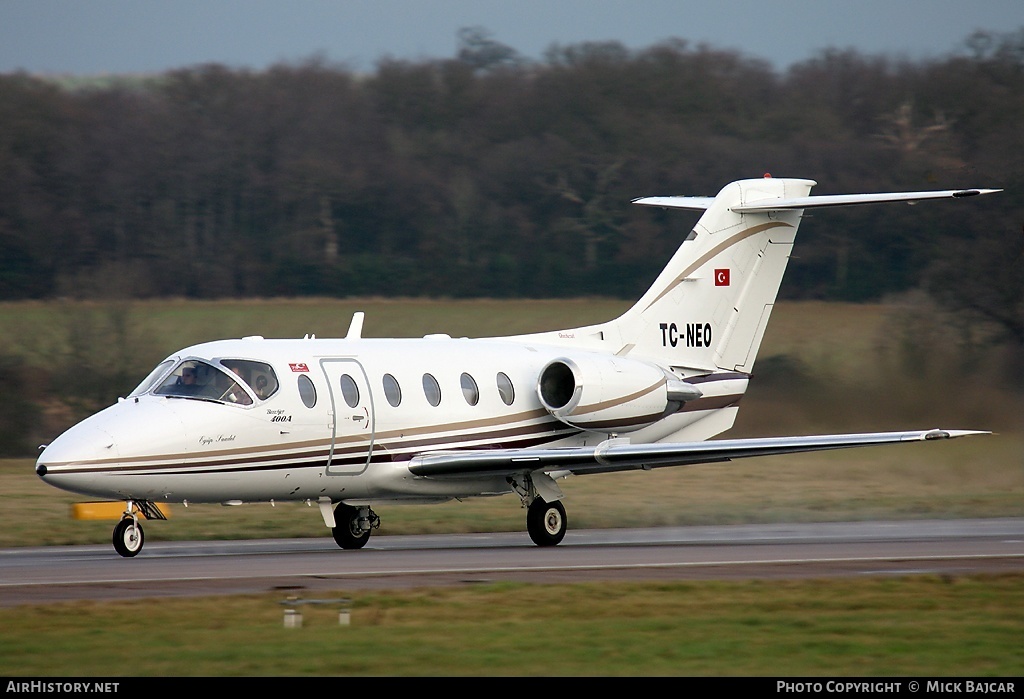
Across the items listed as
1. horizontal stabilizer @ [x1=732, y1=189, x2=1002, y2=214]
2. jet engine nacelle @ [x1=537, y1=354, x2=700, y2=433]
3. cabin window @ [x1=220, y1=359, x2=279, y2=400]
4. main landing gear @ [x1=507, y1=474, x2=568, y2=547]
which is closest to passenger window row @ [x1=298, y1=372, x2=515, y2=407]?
cabin window @ [x1=220, y1=359, x2=279, y2=400]

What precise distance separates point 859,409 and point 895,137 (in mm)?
21493

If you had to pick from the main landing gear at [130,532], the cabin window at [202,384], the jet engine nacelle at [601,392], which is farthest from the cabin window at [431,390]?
the main landing gear at [130,532]

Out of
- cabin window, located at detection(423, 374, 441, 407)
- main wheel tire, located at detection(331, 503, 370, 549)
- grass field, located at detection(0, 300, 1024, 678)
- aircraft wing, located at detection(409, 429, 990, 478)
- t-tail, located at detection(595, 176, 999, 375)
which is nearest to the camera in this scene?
grass field, located at detection(0, 300, 1024, 678)

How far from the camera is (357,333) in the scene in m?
20.1

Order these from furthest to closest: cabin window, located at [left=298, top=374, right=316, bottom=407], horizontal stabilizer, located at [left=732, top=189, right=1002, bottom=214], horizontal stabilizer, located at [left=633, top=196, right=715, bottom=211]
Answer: horizontal stabilizer, located at [left=633, top=196, right=715, bottom=211], horizontal stabilizer, located at [left=732, top=189, right=1002, bottom=214], cabin window, located at [left=298, top=374, right=316, bottom=407]

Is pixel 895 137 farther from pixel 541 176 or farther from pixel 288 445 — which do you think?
pixel 288 445

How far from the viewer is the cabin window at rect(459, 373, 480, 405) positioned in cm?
1959

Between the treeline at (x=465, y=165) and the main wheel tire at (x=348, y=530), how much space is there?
1943cm

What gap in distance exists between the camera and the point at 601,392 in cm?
2016

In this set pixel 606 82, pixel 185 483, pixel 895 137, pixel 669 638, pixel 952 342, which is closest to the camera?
pixel 669 638

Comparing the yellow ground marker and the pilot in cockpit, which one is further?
the yellow ground marker

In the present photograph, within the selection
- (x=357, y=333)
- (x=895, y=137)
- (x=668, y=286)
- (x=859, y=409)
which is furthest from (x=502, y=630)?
(x=895, y=137)

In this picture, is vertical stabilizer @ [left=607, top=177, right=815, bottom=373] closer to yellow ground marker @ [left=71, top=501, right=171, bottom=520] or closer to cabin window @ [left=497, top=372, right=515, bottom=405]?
cabin window @ [left=497, top=372, right=515, bottom=405]

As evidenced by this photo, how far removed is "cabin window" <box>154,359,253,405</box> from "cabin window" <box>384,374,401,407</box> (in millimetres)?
2028
